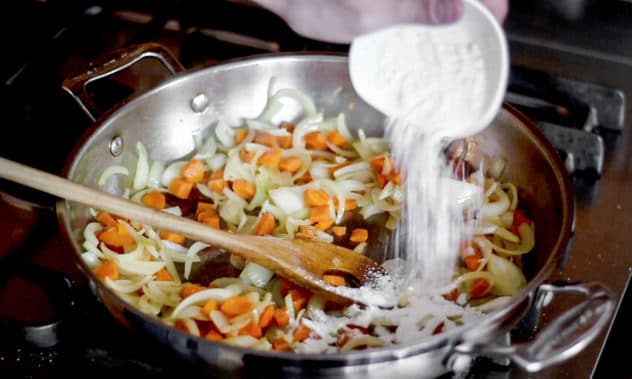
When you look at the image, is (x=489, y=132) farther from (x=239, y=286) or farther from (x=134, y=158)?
(x=134, y=158)

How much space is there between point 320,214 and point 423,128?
0.93ft

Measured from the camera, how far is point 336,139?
172 cm

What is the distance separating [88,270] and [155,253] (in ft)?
0.94

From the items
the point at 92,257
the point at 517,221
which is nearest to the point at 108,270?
the point at 92,257

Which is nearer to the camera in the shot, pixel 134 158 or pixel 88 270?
pixel 88 270

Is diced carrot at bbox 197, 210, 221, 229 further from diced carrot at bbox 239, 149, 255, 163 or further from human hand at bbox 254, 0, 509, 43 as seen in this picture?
human hand at bbox 254, 0, 509, 43

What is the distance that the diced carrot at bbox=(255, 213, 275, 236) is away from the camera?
1.53 metres

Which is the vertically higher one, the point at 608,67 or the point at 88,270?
the point at 88,270

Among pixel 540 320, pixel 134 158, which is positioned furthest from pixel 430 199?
pixel 134 158

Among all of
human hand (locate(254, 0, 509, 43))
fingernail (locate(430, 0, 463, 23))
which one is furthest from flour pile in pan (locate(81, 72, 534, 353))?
fingernail (locate(430, 0, 463, 23))

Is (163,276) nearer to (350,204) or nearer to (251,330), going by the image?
(251,330)

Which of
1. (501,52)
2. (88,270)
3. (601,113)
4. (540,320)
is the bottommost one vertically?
(540,320)

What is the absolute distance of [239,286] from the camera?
4.57 feet

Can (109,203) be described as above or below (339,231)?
Answer: above
